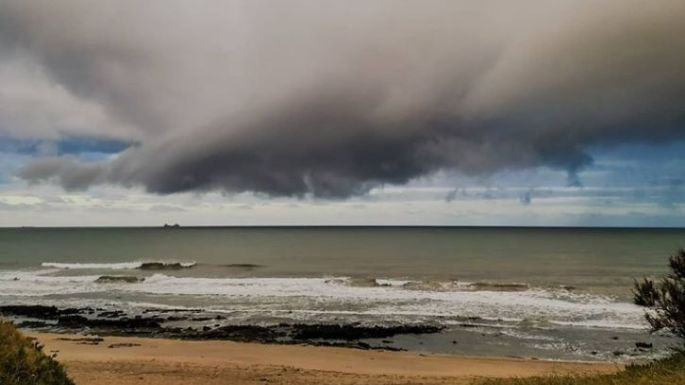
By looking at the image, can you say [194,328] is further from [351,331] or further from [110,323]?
[351,331]

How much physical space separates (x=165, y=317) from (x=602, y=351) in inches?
888

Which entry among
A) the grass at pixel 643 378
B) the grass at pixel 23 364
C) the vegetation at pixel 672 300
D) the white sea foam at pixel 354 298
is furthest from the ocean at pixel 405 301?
the grass at pixel 23 364

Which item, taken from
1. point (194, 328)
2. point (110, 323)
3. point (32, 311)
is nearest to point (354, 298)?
point (194, 328)

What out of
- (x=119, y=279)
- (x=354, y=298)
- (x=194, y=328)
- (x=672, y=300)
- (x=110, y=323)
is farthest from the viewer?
(x=119, y=279)

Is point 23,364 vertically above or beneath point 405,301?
above

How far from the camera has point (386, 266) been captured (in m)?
64.8

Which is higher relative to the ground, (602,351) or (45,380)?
(45,380)

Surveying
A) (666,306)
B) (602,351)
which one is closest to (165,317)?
(602,351)

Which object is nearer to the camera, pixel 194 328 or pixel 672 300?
pixel 672 300

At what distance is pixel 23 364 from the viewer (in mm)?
8172

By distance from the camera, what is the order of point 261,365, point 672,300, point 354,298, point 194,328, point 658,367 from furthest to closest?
point 354,298 → point 194,328 → point 261,365 → point 672,300 → point 658,367

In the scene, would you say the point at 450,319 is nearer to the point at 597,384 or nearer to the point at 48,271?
the point at 597,384

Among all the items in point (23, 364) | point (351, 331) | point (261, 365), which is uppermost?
point (23, 364)

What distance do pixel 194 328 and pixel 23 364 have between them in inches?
788
